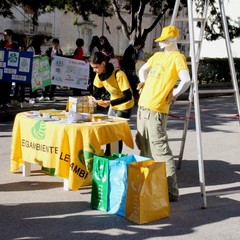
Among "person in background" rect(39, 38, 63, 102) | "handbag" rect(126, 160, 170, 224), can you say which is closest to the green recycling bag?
"handbag" rect(126, 160, 170, 224)

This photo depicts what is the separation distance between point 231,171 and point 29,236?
4212 mm

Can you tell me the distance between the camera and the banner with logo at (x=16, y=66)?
1452 centimetres

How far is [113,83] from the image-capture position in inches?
310

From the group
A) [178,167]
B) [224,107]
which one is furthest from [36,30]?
[178,167]

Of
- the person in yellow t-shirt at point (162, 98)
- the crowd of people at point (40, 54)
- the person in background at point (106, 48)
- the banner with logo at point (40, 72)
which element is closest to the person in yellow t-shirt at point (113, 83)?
the person in yellow t-shirt at point (162, 98)

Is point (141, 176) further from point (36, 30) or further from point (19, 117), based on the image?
point (36, 30)

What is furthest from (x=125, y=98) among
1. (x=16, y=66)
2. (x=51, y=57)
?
(x=51, y=57)

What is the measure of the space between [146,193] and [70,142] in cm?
139

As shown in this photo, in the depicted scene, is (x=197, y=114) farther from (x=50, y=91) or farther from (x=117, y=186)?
(x=50, y=91)

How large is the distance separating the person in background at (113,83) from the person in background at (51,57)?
843 cm

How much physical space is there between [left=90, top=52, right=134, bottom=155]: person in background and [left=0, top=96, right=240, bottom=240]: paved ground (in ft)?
4.15

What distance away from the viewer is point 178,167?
8867 millimetres

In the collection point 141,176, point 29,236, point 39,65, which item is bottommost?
point 29,236

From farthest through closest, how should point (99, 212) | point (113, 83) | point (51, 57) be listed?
1. point (51, 57)
2. point (113, 83)
3. point (99, 212)
